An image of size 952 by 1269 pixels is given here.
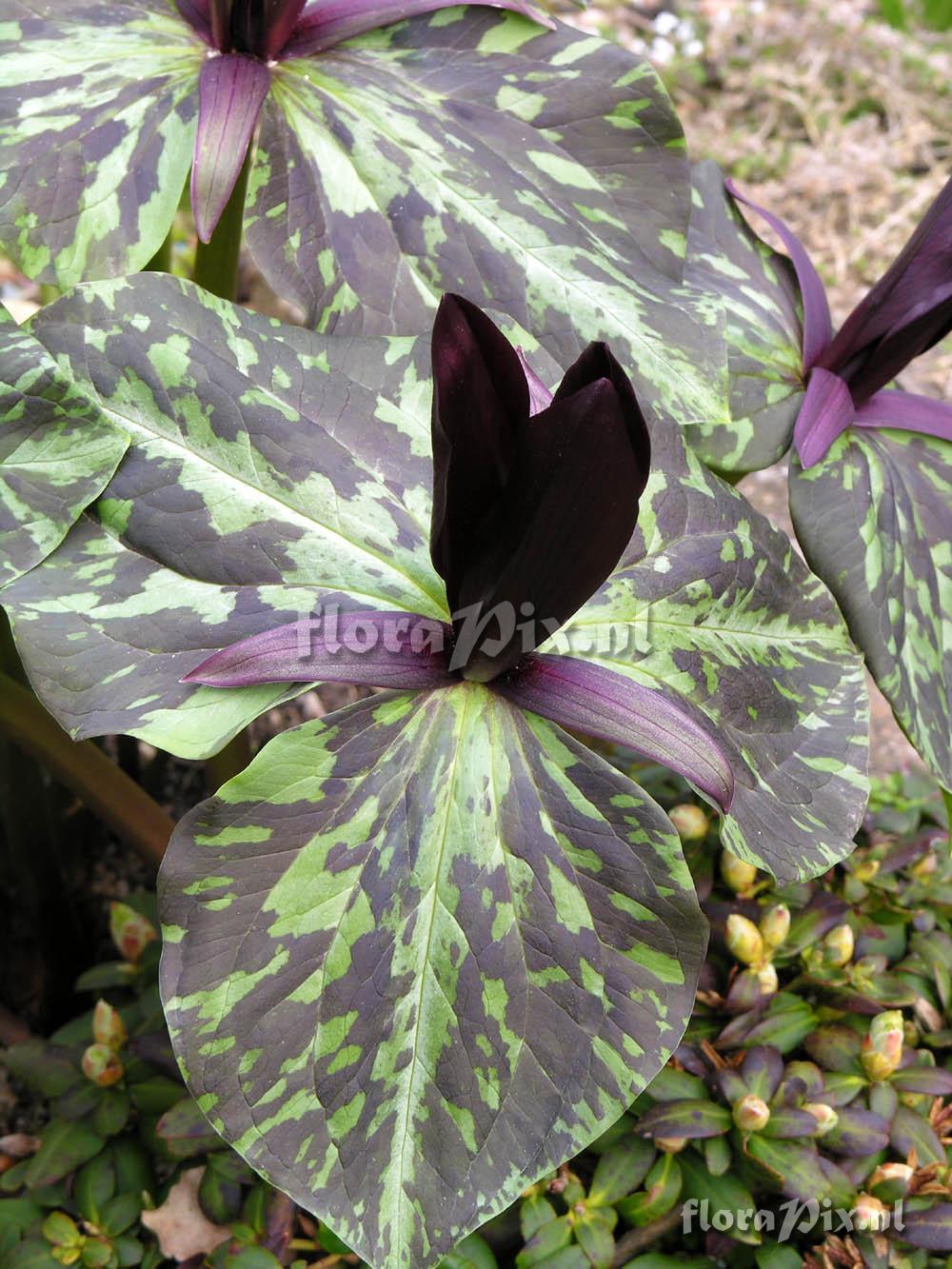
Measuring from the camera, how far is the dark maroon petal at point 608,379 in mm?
571

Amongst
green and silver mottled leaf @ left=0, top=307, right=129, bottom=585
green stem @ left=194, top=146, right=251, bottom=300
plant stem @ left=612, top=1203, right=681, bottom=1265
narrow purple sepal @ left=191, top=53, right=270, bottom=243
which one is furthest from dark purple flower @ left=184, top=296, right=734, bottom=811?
plant stem @ left=612, top=1203, right=681, bottom=1265

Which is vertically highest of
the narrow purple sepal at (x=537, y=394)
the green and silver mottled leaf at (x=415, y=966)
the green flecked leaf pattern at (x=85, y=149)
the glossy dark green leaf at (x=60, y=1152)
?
the green flecked leaf pattern at (x=85, y=149)

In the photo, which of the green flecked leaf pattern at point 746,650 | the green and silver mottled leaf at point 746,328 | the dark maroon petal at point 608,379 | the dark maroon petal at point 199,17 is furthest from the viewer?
the green and silver mottled leaf at point 746,328

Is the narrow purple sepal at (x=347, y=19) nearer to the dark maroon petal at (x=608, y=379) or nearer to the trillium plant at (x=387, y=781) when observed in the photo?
the trillium plant at (x=387, y=781)

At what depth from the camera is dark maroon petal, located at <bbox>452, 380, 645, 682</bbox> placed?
23.3 inches

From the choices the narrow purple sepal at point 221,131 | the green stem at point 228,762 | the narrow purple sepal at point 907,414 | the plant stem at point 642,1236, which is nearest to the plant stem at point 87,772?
the green stem at point 228,762

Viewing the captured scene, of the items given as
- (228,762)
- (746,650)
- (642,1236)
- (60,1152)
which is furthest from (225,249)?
(642,1236)

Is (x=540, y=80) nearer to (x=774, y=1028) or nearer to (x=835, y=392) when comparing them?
(x=835, y=392)

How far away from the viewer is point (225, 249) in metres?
0.98

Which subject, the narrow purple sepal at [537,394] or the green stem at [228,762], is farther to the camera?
the green stem at [228,762]

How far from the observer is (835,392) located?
99cm

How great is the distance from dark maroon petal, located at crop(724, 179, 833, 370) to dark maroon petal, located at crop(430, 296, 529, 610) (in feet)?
1.73

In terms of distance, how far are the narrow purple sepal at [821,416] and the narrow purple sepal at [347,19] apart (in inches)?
15.1

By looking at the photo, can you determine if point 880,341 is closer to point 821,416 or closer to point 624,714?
point 821,416
